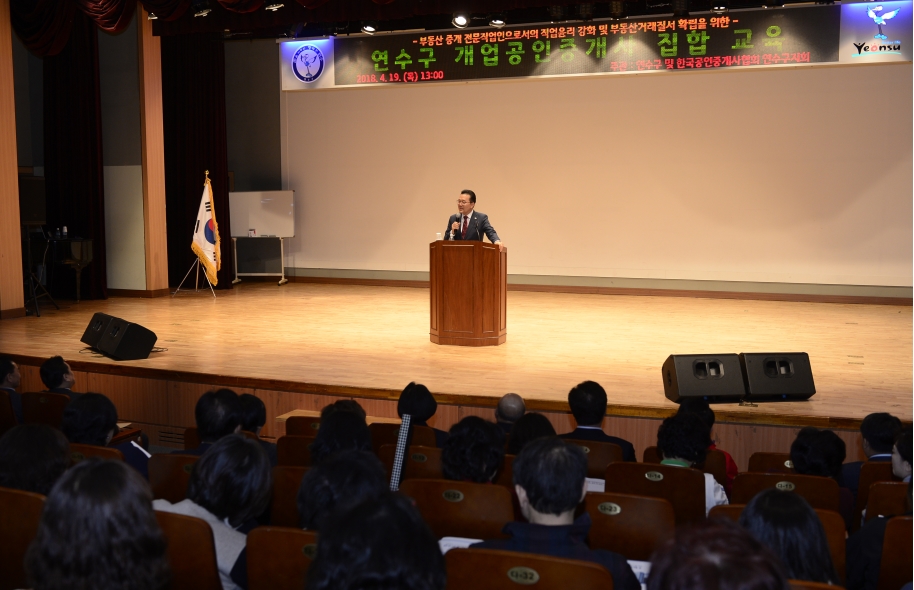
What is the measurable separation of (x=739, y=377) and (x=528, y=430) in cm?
233

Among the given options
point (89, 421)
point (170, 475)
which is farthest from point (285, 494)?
point (89, 421)

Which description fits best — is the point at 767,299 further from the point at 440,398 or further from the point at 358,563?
the point at 358,563

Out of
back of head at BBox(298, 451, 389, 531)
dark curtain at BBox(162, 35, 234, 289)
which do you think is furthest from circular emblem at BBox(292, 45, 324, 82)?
A: back of head at BBox(298, 451, 389, 531)

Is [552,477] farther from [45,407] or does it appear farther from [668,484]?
[45,407]

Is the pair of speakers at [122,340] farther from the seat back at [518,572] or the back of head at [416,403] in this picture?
the seat back at [518,572]

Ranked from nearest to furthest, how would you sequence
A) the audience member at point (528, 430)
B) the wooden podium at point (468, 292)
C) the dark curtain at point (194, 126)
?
the audience member at point (528, 430) < the wooden podium at point (468, 292) < the dark curtain at point (194, 126)

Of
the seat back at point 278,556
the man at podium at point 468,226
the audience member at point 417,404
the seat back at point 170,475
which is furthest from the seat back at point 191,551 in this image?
the man at podium at point 468,226

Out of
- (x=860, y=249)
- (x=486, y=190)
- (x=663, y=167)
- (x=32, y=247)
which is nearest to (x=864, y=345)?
(x=860, y=249)

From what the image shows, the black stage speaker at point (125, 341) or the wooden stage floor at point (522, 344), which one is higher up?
the black stage speaker at point (125, 341)

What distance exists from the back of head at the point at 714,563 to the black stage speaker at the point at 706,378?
13.9 ft

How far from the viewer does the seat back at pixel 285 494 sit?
9.53ft

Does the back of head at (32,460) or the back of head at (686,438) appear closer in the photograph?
A: the back of head at (32,460)

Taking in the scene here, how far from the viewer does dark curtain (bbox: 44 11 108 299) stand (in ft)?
36.2

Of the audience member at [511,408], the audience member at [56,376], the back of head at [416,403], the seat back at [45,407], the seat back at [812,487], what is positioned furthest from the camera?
the audience member at [56,376]
